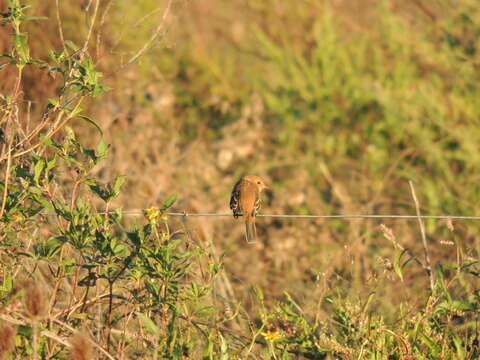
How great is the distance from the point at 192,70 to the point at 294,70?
125cm

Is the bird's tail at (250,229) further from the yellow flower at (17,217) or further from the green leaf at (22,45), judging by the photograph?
the green leaf at (22,45)

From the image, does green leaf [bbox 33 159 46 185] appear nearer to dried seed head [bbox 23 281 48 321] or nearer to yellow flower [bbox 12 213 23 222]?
yellow flower [bbox 12 213 23 222]

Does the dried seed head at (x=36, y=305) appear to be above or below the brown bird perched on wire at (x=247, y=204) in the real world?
below

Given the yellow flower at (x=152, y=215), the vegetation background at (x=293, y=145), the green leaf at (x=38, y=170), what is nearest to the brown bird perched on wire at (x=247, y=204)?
the vegetation background at (x=293, y=145)

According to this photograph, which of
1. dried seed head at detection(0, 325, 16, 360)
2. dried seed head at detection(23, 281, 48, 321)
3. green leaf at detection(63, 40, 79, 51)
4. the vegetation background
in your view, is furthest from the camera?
the vegetation background

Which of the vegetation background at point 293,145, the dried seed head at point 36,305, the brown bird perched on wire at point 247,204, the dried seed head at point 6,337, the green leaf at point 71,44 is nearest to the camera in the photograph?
the dried seed head at point 36,305

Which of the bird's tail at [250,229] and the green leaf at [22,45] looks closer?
the green leaf at [22,45]

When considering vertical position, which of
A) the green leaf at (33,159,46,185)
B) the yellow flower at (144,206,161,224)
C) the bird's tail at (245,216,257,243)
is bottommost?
the bird's tail at (245,216,257,243)

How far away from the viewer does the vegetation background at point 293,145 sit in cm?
345

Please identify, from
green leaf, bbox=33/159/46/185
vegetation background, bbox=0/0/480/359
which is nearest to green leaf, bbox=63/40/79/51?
green leaf, bbox=33/159/46/185

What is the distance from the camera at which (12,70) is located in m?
5.30

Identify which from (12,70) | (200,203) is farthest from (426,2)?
(12,70)

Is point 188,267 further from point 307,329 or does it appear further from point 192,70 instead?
point 192,70

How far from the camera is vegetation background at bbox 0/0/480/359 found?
11.3 ft
